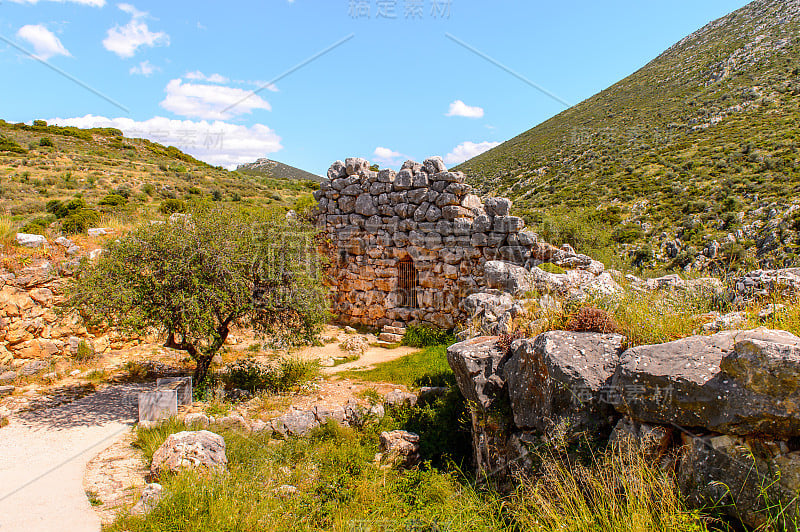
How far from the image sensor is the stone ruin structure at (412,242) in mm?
12117

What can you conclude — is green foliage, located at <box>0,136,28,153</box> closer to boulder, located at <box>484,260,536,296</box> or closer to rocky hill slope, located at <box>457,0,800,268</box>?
rocky hill slope, located at <box>457,0,800,268</box>

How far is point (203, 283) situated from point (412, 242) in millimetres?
6639

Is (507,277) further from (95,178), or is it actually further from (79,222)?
(95,178)

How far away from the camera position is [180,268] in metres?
7.43

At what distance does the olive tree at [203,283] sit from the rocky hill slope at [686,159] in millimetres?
9976

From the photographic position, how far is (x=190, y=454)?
16.6 ft

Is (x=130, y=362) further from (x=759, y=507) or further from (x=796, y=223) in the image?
(x=796, y=223)

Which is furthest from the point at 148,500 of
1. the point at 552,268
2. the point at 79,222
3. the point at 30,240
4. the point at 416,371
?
the point at 79,222

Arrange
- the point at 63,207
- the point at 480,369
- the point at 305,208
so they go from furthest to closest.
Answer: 1. the point at 63,207
2. the point at 305,208
3. the point at 480,369

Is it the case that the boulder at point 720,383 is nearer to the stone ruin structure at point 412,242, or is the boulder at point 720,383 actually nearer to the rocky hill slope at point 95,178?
the stone ruin structure at point 412,242

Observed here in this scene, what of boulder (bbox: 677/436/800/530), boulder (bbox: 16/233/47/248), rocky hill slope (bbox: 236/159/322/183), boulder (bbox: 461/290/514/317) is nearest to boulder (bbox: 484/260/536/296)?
boulder (bbox: 461/290/514/317)

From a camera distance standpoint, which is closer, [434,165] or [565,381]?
[565,381]

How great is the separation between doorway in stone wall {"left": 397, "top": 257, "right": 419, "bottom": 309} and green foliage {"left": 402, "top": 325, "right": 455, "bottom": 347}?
3.27 ft

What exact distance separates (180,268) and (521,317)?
5.55 metres
